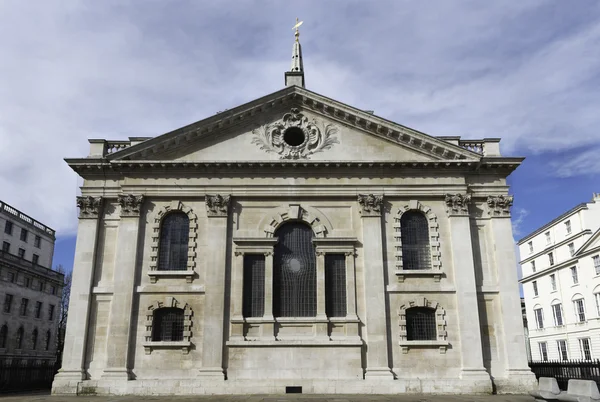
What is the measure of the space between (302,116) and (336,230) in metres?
6.74

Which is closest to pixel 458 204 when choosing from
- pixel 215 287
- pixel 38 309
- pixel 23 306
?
pixel 215 287

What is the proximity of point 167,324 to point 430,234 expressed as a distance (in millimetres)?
14500

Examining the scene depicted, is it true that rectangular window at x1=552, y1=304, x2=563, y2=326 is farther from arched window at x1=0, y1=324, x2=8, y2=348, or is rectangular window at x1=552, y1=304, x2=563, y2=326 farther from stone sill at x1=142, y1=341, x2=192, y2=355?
arched window at x1=0, y1=324, x2=8, y2=348

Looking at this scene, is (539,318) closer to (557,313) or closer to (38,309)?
(557,313)

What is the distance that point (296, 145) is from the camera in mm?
28125

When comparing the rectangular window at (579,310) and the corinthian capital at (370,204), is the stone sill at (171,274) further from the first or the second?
the rectangular window at (579,310)

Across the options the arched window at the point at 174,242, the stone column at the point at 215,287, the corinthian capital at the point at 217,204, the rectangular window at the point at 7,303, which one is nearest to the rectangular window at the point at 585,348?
the stone column at the point at 215,287

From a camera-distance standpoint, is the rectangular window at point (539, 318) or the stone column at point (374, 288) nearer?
the stone column at point (374, 288)

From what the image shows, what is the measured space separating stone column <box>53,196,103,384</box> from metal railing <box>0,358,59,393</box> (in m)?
4.67

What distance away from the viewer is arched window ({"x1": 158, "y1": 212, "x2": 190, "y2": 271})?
26.5 metres

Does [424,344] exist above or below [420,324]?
below

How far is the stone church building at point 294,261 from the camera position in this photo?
24.4 metres

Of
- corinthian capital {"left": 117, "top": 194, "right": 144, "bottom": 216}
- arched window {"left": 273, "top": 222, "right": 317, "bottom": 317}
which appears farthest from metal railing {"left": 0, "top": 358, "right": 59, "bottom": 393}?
arched window {"left": 273, "top": 222, "right": 317, "bottom": 317}

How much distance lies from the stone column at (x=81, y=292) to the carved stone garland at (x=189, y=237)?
312cm
